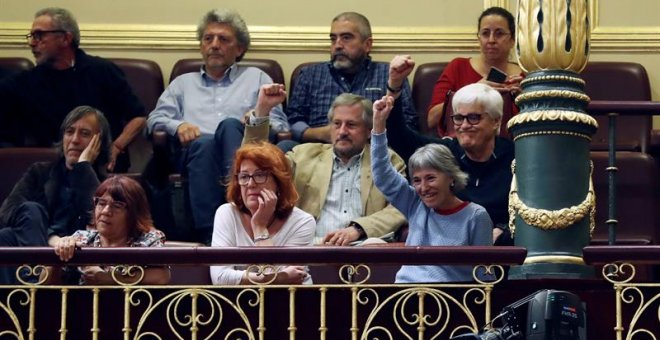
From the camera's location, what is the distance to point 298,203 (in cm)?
768

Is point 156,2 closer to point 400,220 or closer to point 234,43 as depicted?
point 234,43

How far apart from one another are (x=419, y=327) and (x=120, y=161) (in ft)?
8.89

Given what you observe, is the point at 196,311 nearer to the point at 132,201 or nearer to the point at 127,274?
the point at 127,274

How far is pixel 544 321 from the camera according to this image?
17.2ft

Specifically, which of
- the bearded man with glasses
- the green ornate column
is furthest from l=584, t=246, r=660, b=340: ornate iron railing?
the bearded man with glasses

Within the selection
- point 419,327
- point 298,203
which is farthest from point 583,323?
point 298,203

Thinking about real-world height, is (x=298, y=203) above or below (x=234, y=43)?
below

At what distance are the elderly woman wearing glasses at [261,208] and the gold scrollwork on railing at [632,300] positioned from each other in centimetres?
123

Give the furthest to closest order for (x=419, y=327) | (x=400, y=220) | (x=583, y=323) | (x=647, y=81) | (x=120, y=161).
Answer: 1. (x=647, y=81)
2. (x=120, y=161)
3. (x=400, y=220)
4. (x=419, y=327)
5. (x=583, y=323)

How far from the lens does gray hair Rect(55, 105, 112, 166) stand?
7.94m

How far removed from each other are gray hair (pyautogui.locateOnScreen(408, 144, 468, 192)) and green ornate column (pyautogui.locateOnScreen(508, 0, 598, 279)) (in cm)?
33

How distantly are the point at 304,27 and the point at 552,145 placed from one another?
3262 millimetres

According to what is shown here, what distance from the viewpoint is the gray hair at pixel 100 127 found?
Answer: 7.94 meters

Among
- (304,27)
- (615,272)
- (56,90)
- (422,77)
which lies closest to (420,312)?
(615,272)
